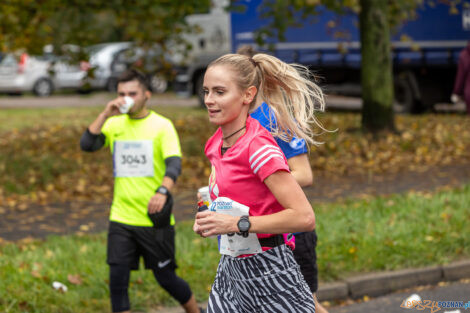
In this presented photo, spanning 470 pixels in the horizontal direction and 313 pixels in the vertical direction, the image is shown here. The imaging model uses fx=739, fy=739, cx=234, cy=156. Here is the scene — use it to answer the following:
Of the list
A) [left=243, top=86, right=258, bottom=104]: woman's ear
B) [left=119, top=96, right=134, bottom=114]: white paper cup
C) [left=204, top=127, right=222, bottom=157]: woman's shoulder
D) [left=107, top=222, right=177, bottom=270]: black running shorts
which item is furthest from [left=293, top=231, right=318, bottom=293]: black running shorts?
[left=119, top=96, right=134, bottom=114]: white paper cup

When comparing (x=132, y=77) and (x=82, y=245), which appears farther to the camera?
(x=82, y=245)

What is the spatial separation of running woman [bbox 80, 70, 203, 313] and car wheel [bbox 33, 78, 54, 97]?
73.7ft

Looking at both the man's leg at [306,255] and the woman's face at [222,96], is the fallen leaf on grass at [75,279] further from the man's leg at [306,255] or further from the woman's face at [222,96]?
the woman's face at [222,96]

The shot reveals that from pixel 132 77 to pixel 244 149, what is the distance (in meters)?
2.10

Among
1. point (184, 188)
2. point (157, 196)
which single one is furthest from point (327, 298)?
point (184, 188)

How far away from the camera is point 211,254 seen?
625cm

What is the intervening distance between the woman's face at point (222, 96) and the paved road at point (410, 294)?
9.76 feet

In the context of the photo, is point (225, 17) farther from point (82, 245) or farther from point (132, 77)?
point (132, 77)

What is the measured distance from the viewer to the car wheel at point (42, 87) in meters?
26.5

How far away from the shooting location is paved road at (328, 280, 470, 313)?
5.48m

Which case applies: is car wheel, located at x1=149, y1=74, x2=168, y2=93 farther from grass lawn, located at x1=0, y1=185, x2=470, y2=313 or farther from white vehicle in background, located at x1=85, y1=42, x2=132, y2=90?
grass lawn, located at x1=0, y1=185, x2=470, y2=313

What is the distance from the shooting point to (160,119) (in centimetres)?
489

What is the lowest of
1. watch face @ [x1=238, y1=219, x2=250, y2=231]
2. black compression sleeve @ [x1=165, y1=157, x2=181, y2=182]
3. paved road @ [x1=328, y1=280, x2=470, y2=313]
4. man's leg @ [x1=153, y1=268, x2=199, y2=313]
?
paved road @ [x1=328, y1=280, x2=470, y2=313]

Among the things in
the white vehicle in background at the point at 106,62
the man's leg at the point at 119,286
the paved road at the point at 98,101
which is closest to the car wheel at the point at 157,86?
the paved road at the point at 98,101
